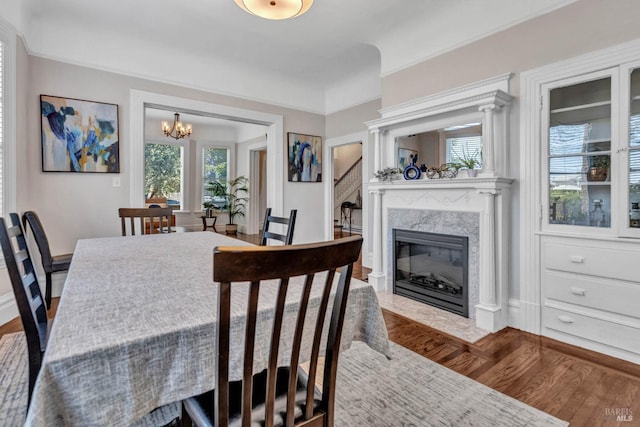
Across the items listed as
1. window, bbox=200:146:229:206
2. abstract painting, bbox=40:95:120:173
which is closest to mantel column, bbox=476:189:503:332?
abstract painting, bbox=40:95:120:173

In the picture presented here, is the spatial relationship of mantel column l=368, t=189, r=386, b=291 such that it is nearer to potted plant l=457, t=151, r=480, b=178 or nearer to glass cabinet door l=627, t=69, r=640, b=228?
potted plant l=457, t=151, r=480, b=178

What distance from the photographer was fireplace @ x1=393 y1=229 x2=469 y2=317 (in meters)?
2.94

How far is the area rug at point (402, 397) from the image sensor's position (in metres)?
1.56

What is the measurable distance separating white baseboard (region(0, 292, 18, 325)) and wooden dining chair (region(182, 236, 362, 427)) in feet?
8.86

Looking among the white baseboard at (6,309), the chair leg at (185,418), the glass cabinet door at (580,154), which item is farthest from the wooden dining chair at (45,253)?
the glass cabinet door at (580,154)

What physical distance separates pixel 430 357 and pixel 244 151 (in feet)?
23.3

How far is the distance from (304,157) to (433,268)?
8.92 ft

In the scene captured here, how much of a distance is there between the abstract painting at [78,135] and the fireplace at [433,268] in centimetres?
325

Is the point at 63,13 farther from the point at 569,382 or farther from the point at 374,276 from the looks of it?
the point at 569,382

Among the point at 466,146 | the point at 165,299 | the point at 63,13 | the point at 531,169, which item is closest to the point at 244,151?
the point at 63,13

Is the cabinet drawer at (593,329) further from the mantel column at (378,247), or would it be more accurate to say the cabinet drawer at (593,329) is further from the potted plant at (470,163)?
the mantel column at (378,247)

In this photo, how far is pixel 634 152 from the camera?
212 cm

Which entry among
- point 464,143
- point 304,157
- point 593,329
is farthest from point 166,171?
A: point 593,329

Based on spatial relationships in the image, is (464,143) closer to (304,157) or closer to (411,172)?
(411,172)
